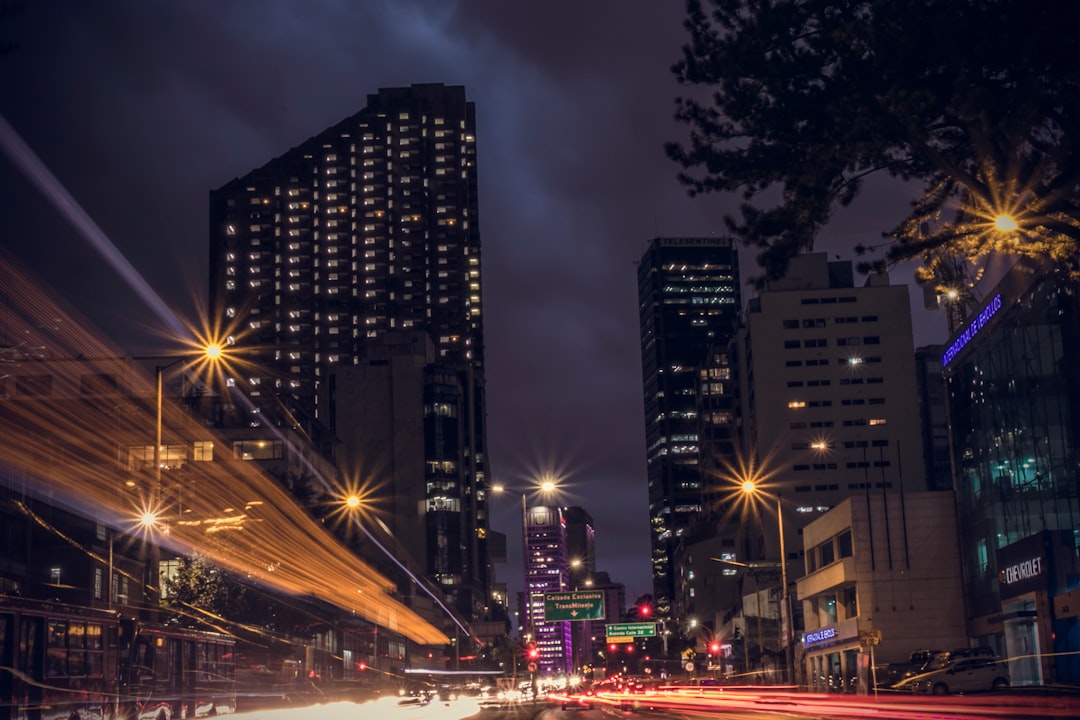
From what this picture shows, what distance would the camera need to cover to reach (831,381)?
6629 inches

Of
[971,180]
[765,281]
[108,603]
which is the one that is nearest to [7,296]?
[108,603]

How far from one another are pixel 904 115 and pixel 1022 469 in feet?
162

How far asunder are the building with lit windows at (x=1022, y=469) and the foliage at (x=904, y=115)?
3244 cm

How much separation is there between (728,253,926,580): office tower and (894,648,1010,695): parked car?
374 ft

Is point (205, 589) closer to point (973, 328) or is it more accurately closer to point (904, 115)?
point (973, 328)

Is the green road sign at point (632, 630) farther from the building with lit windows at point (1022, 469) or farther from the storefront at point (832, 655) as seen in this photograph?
the building with lit windows at point (1022, 469)

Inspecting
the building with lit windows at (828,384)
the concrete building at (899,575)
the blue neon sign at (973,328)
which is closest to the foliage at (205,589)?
the concrete building at (899,575)

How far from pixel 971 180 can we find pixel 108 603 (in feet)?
74.9

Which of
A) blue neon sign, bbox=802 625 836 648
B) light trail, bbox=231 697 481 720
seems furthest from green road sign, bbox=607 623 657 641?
light trail, bbox=231 697 481 720

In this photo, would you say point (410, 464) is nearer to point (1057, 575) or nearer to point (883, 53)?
point (1057, 575)

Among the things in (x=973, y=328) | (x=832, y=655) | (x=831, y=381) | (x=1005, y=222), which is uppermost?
(x=831, y=381)

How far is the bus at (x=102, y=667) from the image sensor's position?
72.9ft

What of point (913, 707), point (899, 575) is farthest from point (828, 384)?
point (913, 707)

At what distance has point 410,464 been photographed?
19400cm
